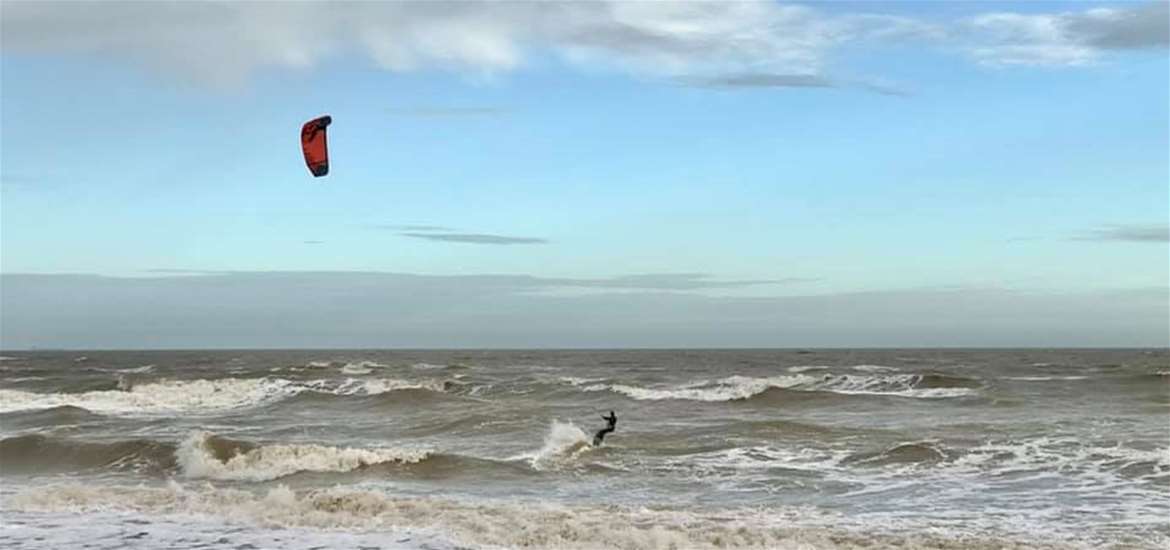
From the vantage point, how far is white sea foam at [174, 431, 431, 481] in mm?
16328

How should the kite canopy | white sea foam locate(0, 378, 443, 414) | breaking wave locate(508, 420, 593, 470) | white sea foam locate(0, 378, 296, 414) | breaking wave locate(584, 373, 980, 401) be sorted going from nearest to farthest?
the kite canopy → breaking wave locate(508, 420, 593, 470) → white sea foam locate(0, 378, 296, 414) → white sea foam locate(0, 378, 443, 414) → breaking wave locate(584, 373, 980, 401)

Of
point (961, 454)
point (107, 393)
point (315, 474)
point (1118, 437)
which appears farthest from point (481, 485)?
point (107, 393)

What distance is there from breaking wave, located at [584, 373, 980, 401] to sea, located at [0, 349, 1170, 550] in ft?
15.2

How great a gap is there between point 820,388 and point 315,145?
30252 mm

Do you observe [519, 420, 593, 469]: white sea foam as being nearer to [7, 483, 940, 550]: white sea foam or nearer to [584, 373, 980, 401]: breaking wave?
[7, 483, 940, 550]: white sea foam

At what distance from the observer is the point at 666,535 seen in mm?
10328

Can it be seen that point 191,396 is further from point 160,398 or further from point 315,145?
point 315,145

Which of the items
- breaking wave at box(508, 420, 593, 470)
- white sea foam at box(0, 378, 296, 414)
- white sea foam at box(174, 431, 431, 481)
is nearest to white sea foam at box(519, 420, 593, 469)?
breaking wave at box(508, 420, 593, 470)

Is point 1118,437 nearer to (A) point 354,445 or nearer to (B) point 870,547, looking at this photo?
(B) point 870,547

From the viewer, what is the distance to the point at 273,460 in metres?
17.4

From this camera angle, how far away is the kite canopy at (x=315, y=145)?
13.2 m

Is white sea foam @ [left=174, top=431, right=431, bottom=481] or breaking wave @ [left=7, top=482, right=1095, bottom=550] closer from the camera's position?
breaking wave @ [left=7, top=482, right=1095, bottom=550]

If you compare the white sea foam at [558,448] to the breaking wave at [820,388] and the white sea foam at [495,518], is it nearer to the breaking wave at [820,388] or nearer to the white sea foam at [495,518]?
the white sea foam at [495,518]

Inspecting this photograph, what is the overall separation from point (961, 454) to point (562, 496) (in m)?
7.21
